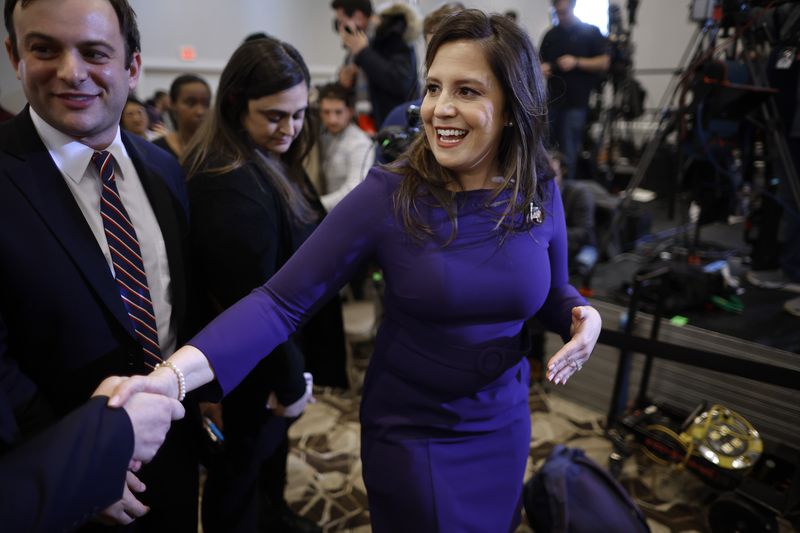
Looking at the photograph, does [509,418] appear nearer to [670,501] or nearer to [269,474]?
[269,474]

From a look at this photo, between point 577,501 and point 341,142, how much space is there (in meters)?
2.12

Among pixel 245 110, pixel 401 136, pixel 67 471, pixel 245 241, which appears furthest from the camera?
pixel 401 136

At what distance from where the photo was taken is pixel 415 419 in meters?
1.13

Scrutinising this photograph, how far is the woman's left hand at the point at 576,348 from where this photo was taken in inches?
40.0

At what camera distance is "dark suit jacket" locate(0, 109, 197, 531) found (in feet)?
2.89

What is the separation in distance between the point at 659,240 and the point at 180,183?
3.78 meters

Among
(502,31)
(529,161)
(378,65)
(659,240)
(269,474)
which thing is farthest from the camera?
(659,240)

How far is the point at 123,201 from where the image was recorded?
1.08 metres

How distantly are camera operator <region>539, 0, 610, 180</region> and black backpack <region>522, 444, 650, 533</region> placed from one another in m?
2.37

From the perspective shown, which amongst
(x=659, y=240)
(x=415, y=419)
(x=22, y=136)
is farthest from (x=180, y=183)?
(x=659, y=240)

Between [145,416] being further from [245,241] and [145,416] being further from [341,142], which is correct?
[341,142]

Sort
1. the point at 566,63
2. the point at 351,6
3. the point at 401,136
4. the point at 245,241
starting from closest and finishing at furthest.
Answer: the point at 245,241
the point at 401,136
the point at 351,6
the point at 566,63

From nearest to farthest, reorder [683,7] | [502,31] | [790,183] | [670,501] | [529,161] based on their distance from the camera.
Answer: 1. [502,31]
2. [529,161]
3. [670,501]
4. [790,183]
5. [683,7]

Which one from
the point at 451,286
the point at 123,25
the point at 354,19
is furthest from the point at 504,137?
the point at 354,19
